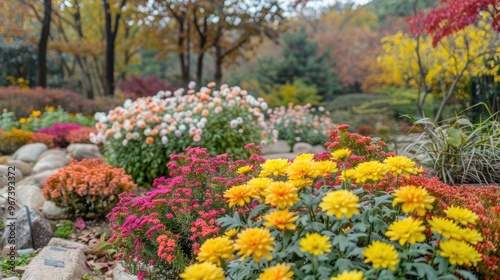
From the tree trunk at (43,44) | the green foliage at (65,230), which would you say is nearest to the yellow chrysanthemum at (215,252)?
the green foliage at (65,230)

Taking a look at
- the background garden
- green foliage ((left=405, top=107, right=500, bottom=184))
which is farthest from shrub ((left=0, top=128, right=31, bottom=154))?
green foliage ((left=405, top=107, right=500, bottom=184))

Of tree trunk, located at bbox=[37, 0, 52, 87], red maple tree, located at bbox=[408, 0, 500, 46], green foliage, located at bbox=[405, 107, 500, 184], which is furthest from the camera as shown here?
tree trunk, located at bbox=[37, 0, 52, 87]

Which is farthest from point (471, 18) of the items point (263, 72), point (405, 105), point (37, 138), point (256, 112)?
point (263, 72)

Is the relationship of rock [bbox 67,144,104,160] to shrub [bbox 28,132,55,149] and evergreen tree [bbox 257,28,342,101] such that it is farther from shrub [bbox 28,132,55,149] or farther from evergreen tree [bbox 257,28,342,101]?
evergreen tree [bbox 257,28,342,101]

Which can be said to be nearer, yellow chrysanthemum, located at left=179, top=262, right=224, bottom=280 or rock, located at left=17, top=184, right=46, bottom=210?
yellow chrysanthemum, located at left=179, top=262, right=224, bottom=280

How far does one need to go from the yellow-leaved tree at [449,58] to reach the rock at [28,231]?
16.2ft

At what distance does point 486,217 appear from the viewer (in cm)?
189

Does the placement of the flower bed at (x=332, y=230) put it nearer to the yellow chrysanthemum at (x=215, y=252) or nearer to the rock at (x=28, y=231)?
the yellow chrysanthemum at (x=215, y=252)

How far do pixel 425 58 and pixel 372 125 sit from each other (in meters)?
2.68

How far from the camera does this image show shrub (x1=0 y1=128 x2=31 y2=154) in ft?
23.5

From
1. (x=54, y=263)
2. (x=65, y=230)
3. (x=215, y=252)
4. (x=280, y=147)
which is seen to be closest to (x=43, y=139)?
(x=65, y=230)

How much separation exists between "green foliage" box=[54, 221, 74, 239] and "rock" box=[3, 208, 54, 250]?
12 centimetres

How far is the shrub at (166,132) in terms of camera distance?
17.4 ft

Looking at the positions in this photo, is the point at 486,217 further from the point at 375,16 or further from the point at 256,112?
the point at 375,16
